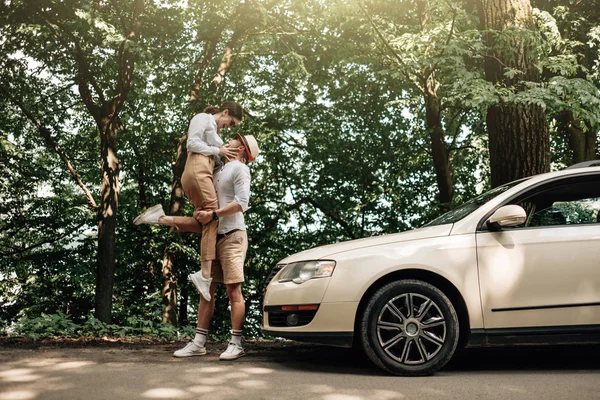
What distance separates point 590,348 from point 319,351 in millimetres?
2653

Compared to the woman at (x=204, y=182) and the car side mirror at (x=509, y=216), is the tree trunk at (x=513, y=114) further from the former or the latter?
the woman at (x=204, y=182)

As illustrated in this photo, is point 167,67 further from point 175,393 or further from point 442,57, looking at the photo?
point 175,393

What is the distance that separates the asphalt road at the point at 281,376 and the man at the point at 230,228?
0.26m

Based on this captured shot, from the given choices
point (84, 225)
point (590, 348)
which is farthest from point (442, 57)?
point (84, 225)

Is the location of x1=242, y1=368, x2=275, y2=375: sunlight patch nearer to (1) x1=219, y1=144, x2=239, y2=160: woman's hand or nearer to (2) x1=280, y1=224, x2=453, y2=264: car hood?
(2) x1=280, y1=224, x2=453, y2=264: car hood

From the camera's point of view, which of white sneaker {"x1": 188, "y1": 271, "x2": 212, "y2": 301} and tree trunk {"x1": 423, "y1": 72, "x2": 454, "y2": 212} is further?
tree trunk {"x1": 423, "y1": 72, "x2": 454, "y2": 212}

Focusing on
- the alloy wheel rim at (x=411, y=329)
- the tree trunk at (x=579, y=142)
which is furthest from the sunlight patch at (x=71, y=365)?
the tree trunk at (x=579, y=142)

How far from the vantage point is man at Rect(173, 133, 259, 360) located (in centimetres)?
589

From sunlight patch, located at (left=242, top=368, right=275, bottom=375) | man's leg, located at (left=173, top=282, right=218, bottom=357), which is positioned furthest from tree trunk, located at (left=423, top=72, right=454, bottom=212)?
sunlight patch, located at (left=242, top=368, right=275, bottom=375)

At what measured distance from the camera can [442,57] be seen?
8.98 meters

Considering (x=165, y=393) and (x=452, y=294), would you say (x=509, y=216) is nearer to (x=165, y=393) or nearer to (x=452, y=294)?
(x=452, y=294)

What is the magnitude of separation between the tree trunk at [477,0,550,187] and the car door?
10.4ft

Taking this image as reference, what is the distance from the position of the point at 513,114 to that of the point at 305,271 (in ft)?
14.3

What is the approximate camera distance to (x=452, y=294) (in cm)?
530
